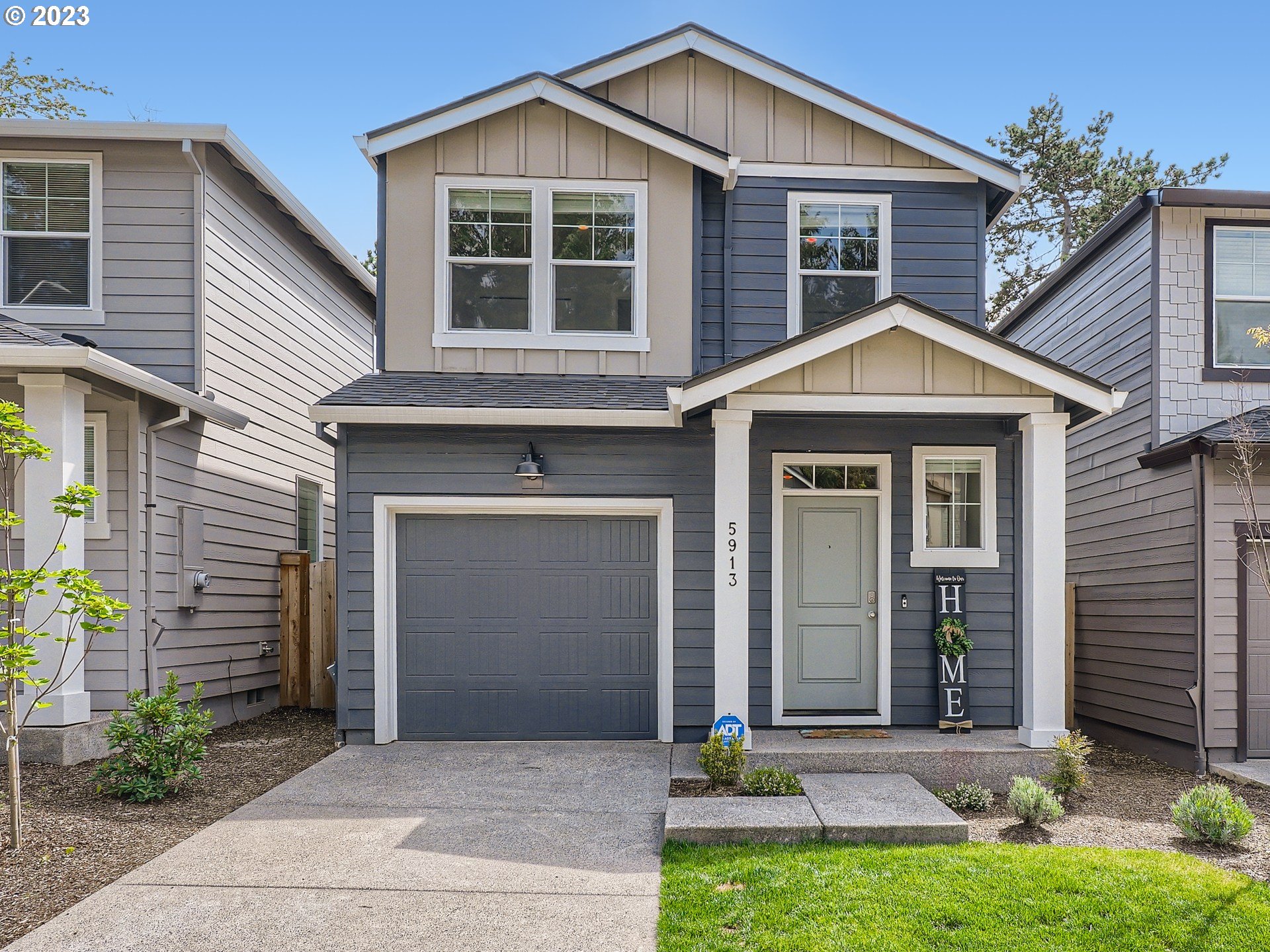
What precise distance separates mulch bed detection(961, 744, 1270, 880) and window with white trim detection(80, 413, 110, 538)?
6.71 m

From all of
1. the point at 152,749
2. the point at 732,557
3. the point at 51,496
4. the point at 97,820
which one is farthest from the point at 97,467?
the point at 732,557

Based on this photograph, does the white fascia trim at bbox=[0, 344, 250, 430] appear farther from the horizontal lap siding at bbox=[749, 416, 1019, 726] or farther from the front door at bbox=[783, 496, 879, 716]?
the front door at bbox=[783, 496, 879, 716]

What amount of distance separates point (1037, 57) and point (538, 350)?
14585mm

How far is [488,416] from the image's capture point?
22.8 ft

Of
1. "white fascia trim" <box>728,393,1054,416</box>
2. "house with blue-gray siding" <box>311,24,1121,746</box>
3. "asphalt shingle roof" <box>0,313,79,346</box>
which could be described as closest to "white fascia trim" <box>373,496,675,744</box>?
"house with blue-gray siding" <box>311,24,1121,746</box>

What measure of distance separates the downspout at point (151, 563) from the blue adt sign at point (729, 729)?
465cm

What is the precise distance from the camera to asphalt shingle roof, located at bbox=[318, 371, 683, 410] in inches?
277

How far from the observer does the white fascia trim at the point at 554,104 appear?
25.0 ft

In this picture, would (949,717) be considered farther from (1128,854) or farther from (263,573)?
(263,573)

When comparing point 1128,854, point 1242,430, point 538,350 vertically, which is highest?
point 538,350

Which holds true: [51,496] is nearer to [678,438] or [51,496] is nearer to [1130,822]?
[678,438]

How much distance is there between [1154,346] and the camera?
25.5 ft

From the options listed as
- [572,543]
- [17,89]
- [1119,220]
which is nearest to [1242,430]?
[1119,220]

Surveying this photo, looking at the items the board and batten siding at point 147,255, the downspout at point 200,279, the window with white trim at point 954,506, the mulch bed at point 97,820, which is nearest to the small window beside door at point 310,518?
the downspout at point 200,279
